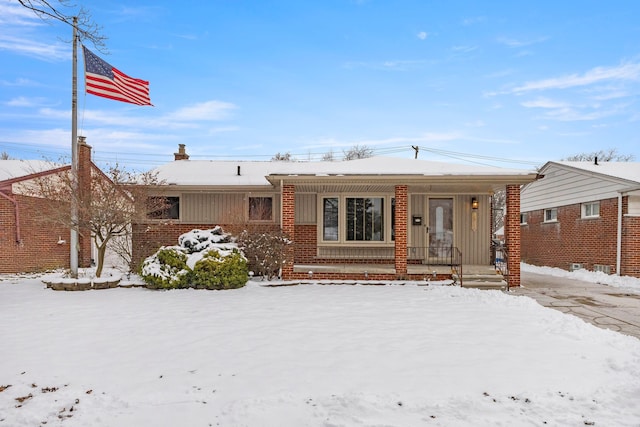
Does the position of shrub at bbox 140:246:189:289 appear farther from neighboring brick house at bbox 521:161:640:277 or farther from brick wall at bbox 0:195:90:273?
neighboring brick house at bbox 521:161:640:277

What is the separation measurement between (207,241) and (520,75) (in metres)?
13.9

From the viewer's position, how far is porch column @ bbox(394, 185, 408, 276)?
10.9 metres

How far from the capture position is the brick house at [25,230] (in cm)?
1384

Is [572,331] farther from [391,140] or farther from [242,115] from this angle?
[391,140]

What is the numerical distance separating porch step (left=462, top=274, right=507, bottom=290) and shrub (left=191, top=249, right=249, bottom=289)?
20.7ft

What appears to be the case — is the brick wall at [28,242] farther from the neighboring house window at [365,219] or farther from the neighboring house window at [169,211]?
the neighboring house window at [365,219]

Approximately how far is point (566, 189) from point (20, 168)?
23602mm

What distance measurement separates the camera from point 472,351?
5.02 m

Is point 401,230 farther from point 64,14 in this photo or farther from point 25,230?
point 25,230

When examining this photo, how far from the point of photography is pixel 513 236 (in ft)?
35.0

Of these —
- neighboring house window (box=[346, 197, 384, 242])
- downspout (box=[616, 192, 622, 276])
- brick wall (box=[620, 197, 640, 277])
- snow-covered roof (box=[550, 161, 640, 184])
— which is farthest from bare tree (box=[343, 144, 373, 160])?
brick wall (box=[620, 197, 640, 277])

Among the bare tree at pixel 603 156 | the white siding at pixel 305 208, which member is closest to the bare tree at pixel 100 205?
the white siding at pixel 305 208

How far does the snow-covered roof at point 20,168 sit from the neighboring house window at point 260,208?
827cm

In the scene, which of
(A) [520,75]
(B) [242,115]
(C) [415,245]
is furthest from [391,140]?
(C) [415,245]
